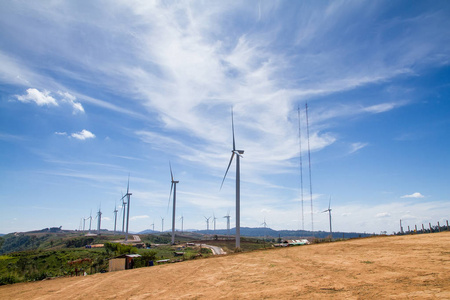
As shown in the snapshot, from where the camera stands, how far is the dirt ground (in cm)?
1925

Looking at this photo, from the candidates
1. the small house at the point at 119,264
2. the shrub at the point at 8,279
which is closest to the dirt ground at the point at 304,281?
the shrub at the point at 8,279

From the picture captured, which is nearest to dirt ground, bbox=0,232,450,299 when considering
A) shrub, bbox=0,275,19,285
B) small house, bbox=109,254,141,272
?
shrub, bbox=0,275,19,285

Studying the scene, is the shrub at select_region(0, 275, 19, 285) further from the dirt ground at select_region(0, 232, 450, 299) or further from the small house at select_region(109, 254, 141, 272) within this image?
the small house at select_region(109, 254, 141, 272)

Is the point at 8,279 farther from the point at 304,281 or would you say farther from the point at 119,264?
the point at 304,281

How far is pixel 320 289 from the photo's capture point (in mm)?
20750

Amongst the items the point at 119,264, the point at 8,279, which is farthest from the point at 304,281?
the point at 8,279

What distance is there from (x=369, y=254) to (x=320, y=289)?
47.9ft

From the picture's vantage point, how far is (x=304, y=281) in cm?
2380

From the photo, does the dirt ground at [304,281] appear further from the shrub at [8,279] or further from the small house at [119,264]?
the small house at [119,264]

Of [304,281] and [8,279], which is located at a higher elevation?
[304,281]

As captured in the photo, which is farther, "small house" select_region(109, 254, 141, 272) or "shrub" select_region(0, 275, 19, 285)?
"small house" select_region(109, 254, 141, 272)

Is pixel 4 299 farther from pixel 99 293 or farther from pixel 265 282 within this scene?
pixel 265 282

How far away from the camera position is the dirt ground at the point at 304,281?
19.2m

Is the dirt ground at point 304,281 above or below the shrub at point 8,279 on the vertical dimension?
above
